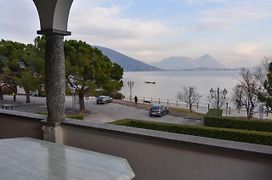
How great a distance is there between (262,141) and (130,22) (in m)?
8.14

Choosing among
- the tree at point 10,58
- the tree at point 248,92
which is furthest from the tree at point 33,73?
the tree at point 248,92

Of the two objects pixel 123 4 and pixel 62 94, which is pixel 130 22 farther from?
pixel 62 94

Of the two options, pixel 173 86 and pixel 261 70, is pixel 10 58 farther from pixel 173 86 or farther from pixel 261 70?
pixel 173 86

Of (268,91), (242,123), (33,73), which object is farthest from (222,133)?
(33,73)

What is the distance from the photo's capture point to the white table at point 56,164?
1.53m

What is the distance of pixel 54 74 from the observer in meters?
3.02

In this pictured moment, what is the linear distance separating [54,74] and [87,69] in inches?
510

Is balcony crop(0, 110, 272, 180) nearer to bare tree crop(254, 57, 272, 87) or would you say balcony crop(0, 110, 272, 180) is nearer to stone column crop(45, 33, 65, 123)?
stone column crop(45, 33, 65, 123)

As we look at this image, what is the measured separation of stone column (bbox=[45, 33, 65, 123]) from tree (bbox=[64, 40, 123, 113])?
1261 centimetres

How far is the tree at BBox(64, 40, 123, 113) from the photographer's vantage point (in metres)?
15.6

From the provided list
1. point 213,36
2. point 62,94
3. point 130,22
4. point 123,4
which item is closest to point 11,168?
point 62,94

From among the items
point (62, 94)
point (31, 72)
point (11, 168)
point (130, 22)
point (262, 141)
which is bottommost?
point (262, 141)

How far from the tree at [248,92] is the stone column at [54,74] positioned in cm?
1732

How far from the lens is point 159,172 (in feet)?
7.63
